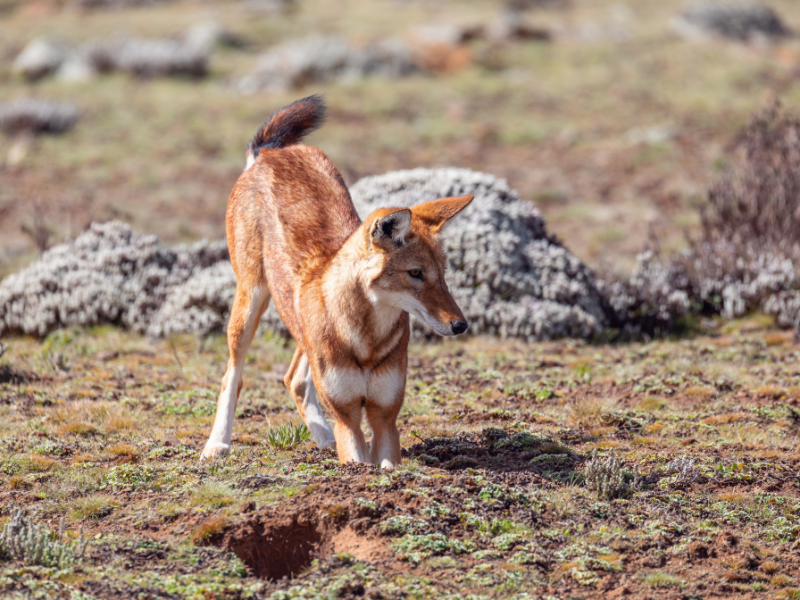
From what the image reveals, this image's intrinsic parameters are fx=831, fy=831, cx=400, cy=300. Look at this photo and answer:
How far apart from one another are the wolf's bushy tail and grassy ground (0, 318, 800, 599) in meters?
2.38

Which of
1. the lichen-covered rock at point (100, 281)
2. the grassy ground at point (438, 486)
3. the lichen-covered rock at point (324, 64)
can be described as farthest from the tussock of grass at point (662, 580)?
the lichen-covered rock at point (324, 64)

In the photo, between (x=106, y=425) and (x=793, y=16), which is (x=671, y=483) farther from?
(x=793, y=16)

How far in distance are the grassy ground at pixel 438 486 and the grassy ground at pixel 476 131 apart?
4350mm

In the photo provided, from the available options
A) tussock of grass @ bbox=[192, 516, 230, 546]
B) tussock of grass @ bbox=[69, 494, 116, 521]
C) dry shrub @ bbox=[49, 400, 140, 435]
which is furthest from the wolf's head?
dry shrub @ bbox=[49, 400, 140, 435]

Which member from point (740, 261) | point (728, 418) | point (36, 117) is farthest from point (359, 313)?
point (36, 117)

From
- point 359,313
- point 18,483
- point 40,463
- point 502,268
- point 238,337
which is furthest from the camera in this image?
point 502,268

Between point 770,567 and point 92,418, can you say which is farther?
point 92,418

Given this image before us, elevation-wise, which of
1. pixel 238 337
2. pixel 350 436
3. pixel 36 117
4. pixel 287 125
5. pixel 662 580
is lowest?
pixel 662 580

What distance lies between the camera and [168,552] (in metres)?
4.53

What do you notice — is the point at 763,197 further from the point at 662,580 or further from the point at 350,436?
the point at 662,580

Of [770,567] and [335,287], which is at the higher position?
[335,287]

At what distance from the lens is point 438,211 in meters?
5.51

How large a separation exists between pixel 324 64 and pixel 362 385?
716 inches

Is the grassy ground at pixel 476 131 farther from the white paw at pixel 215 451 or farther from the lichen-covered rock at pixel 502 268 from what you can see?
the white paw at pixel 215 451
